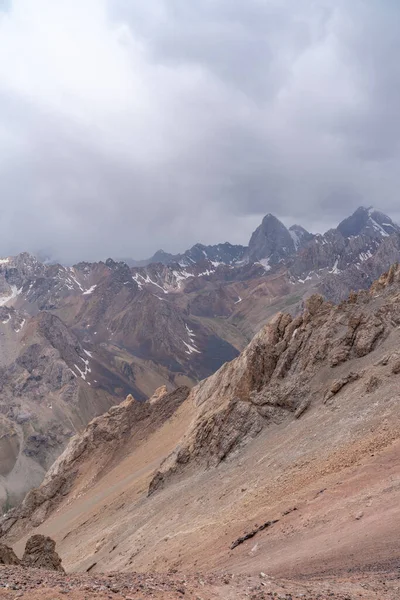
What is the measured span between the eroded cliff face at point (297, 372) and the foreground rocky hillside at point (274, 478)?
182 mm

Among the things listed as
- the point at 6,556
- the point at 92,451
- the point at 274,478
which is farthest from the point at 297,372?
the point at 92,451

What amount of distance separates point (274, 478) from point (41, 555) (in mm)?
18555

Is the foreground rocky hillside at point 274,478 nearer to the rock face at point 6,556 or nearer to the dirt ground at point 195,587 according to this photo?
the dirt ground at point 195,587

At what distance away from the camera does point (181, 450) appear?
58.8 meters

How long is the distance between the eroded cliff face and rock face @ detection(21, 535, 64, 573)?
20827 mm

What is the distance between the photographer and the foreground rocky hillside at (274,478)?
24781mm

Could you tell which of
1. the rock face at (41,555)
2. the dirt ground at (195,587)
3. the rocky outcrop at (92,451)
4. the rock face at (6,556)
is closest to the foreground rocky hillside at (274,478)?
the rocky outcrop at (92,451)

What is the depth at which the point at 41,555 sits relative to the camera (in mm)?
34875

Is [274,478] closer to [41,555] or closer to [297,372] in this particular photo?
[41,555]

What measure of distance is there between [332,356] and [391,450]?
25777 mm

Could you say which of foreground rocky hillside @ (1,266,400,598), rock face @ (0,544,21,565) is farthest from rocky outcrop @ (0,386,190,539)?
rock face @ (0,544,21,565)

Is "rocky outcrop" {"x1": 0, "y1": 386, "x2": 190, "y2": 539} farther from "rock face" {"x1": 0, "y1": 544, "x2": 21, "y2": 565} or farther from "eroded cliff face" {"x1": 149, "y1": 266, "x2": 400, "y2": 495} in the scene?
"rock face" {"x1": 0, "y1": 544, "x2": 21, "y2": 565}

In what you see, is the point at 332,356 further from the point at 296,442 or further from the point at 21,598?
the point at 21,598

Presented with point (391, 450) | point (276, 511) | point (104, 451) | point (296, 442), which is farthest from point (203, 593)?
point (104, 451)
